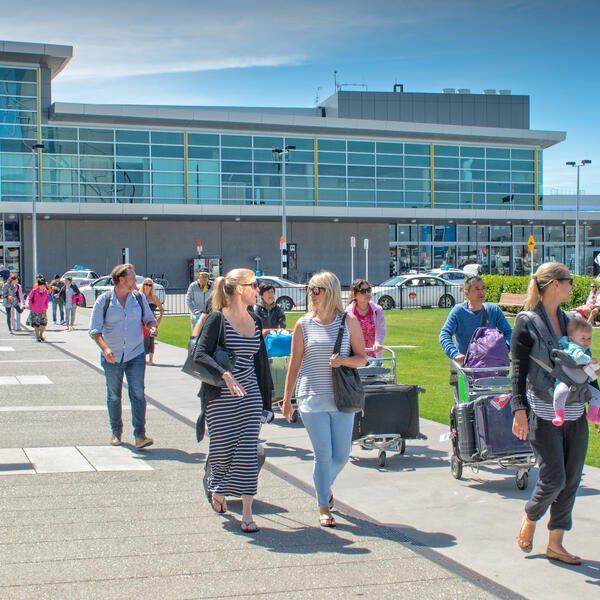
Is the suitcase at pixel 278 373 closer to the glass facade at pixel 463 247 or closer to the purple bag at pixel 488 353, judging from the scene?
the purple bag at pixel 488 353

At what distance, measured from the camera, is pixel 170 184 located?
50.1m

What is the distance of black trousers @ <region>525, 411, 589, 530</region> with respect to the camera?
467cm

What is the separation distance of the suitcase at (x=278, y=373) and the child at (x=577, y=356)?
15.8 ft

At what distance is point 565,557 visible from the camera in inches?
187

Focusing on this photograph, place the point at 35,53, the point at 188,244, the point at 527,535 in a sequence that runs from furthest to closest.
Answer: the point at 188,244, the point at 35,53, the point at 527,535

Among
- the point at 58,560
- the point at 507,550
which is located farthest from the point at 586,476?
the point at 58,560

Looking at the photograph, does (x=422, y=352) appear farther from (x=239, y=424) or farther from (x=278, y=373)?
(x=239, y=424)

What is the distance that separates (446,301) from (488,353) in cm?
2620

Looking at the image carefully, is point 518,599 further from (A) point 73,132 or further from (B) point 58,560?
(A) point 73,132

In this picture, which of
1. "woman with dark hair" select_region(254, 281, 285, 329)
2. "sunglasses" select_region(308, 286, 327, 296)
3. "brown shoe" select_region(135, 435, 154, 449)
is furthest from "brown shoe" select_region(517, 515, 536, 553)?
"woman with dark hair" select_region(254, 281, 285, 329)

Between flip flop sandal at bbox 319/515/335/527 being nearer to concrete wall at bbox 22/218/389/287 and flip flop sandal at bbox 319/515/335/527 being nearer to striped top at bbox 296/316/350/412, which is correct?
striped top at bbox 296/316/350/412

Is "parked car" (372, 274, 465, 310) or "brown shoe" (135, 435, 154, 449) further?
"parked car" (372, 274, 465, 310)

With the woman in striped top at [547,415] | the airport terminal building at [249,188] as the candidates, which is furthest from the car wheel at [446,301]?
the woman in striped top at [547,415]

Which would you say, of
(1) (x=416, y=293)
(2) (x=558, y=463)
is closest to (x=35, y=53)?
(1) (x=416, y=293)
